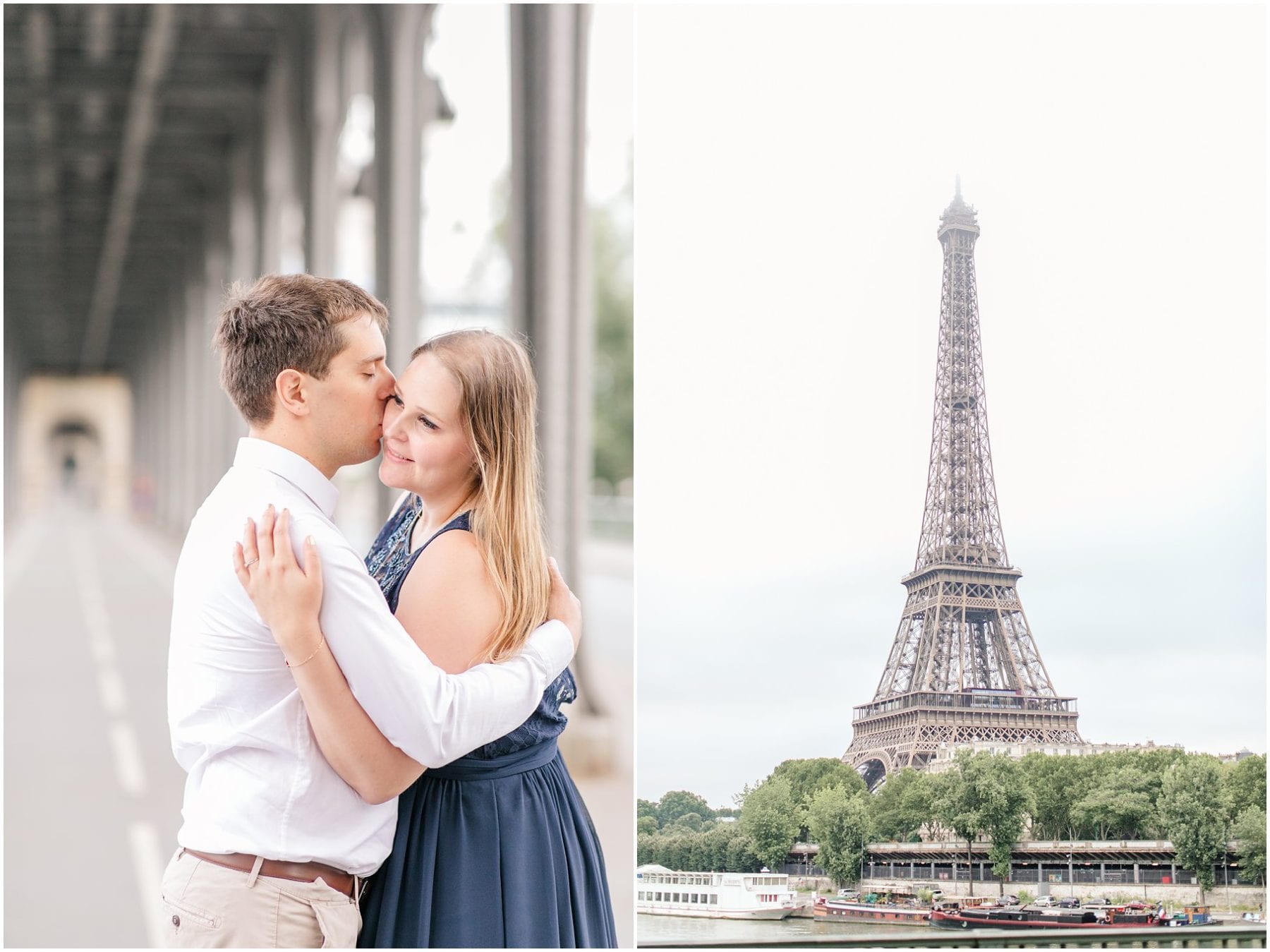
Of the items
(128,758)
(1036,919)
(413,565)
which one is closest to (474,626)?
(413,565)

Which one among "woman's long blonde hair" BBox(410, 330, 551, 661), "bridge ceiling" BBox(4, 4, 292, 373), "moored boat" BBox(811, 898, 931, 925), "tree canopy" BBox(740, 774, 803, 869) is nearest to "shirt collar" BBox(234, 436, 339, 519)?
"woman's long blonde hair" BBox(410, 330, 551, 661)

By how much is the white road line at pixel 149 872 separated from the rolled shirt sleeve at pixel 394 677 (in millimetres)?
2961

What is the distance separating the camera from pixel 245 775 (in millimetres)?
2248

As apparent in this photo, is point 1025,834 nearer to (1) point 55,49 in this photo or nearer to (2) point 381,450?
(2) point 381,450

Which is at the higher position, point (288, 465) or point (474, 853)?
point (288, 465)

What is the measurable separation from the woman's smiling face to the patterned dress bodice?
105mm

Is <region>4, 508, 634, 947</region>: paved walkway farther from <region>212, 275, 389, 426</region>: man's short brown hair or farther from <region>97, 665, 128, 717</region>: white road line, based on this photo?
<region>212, 275, 389, 426</region>: man's short brown hair

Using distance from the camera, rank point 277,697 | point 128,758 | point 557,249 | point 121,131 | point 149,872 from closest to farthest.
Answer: point 277,697 < point 149,872 < point 557,249 < point 128,758 < point 121,131

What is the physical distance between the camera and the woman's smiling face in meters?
2.39

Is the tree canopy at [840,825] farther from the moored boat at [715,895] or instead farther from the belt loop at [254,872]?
the belt loop at [254,872]

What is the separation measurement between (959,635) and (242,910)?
215 cm

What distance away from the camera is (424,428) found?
239cm

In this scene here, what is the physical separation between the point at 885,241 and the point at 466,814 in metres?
2.17

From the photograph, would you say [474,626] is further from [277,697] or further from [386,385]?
[386,385]
